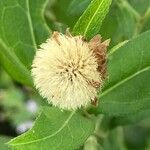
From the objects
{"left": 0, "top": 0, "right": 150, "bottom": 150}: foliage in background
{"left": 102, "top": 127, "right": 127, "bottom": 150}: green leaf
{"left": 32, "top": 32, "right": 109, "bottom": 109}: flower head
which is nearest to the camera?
{"left": 32, "top": 32, "right": 109, "bottom": 109}: flower head

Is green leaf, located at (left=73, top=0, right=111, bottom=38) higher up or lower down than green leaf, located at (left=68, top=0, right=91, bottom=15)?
higher up

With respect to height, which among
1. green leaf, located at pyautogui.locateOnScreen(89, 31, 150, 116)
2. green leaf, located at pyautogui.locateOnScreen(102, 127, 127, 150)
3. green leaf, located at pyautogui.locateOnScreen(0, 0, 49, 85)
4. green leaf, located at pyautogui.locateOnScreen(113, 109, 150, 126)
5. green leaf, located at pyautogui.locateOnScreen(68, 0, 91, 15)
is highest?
green leaf, located at pyautogui.locateOnScreen(0, 0, 49, 85)

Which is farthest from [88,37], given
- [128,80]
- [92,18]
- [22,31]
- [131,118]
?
[131,118]

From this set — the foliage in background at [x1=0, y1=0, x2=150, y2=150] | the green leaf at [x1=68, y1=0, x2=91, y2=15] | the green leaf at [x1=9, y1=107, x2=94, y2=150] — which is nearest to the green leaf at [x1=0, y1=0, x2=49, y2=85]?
the foliage in background at [x1=0, y1=0, x2=150, y2=150]

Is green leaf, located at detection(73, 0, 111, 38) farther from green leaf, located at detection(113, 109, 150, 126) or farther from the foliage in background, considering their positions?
green leaf, located at detection(113, 109, 150, 126)

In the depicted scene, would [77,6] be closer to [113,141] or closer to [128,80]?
[128,80]

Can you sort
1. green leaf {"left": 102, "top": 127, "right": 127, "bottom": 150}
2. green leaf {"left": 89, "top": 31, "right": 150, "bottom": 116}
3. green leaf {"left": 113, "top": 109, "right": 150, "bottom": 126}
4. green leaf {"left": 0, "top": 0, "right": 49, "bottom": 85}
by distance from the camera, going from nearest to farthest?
green leaf {"left": 89, "top": 31, "right": 150, "bottom": 116}, green leaf {"left": 0, "top": 0, "right": 49, "bottom": 85}, green leaf {"left": 113, "top": 109, "right": 150, "bottom": 126}, green leaf {"left": 102, "top": 127, "right": 127, "bottom": 150}

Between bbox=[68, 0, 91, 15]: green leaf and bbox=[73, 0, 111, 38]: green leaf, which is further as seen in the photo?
bbox=[68, 0, 91, 15]: green leaf
